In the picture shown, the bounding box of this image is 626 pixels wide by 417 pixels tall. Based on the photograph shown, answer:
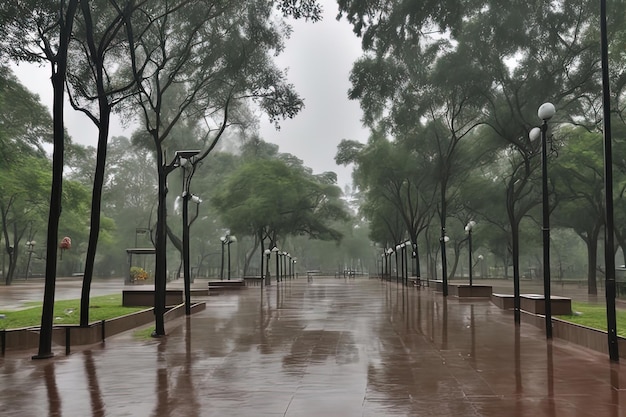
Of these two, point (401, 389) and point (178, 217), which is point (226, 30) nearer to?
point (401, 389)

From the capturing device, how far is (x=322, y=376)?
902 cm

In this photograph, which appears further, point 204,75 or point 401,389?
point 204,75

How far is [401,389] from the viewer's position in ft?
26.5

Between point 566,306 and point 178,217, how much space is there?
59683 mm

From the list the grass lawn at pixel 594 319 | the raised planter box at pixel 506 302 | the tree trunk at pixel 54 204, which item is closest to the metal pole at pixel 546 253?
the grass lawn at pixel 594 319

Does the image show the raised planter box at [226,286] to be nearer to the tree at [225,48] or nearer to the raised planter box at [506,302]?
the tree at [225,48]

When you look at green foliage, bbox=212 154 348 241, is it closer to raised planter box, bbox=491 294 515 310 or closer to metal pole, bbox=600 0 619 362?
raised planter box, bbox=491 294 515 310

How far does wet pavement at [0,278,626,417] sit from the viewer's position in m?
7.16

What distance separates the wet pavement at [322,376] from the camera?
23.5 ft

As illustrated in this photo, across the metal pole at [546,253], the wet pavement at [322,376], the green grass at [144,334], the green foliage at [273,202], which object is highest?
the green foliage at [273,202]

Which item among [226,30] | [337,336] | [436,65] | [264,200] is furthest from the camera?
[264,200]

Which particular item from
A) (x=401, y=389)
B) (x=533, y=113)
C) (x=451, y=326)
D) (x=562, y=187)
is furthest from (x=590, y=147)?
(x=401, y=389)

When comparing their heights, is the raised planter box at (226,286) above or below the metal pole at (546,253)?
below

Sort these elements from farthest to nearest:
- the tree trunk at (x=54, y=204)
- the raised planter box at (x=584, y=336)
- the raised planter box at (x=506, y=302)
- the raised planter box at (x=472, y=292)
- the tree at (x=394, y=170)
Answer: the tree at (x=394, y=170)
the raised planter box at (x=472, y=292)
the raised planter box at (x=506, y=302)
the tree trunk at (x=54, y=204)
the raised planter box at (x=584, y=336)
